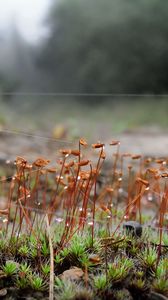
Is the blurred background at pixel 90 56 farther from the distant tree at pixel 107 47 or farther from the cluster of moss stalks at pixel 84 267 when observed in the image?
the cluster of moss stalks at pixel 84 267

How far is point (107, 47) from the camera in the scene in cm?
871

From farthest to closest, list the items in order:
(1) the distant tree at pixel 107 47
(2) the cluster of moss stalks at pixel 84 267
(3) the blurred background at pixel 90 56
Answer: (1) the distant tree at pixel 107 47 < (3) the blurred background at pixel 90 56 < (2) the cluster of moss stalks at pixel 84 267

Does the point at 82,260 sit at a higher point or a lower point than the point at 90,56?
lower

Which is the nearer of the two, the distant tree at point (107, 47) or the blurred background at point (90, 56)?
the blurred background at point (90, 56)

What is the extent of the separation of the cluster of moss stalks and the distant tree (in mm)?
6595

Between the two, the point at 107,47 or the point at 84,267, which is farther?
the point at 107,47

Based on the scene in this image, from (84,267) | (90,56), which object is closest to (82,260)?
(84,267)

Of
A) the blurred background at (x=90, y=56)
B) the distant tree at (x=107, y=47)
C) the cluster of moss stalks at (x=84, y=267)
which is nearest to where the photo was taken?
the cluster of moss stalks at (x=84, y=267)

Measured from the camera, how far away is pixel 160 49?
27.2 ft

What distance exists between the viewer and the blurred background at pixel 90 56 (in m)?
7.83

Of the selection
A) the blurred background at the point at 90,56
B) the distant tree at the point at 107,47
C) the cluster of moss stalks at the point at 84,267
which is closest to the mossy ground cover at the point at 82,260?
the cluster of moss stalks at the point at 84,267

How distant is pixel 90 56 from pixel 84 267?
7424mm

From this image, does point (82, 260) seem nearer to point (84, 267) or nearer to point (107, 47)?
point (84, 267)

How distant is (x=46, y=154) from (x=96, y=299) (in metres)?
3.50
